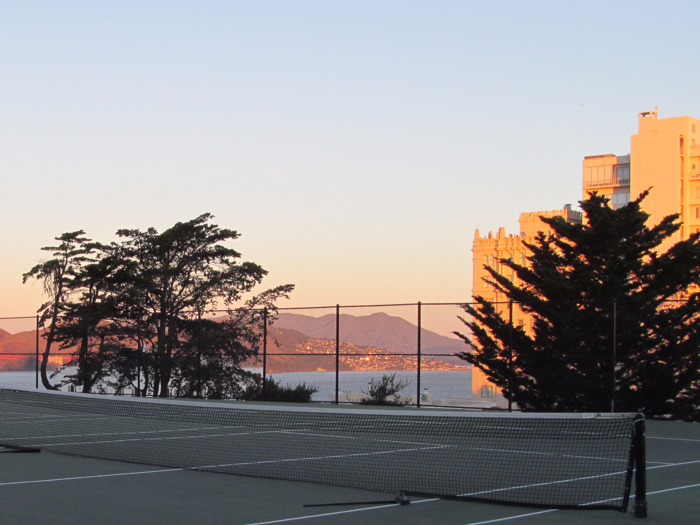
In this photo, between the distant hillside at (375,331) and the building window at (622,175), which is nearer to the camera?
the distant hillside at (375,331)

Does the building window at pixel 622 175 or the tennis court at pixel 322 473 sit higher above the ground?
the building window at pixel 622 175

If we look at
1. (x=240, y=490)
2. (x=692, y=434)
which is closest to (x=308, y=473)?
(x=240, y=490)

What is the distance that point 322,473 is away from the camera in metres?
9.84

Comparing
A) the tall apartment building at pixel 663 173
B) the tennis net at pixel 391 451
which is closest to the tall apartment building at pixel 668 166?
the tall apartment building at pixel 663 173

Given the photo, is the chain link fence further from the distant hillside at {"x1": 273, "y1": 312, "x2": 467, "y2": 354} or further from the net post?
the net post

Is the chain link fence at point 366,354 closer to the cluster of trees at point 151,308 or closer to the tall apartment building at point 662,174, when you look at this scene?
the cluster of trees at point 151,308

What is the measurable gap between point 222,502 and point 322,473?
207cm

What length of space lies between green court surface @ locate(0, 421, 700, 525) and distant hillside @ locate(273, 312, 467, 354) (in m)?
13.3

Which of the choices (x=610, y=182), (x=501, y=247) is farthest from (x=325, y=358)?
(x=610, y=182)

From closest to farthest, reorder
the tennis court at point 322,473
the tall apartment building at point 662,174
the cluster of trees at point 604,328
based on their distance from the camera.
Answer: the tennis court at point 322,473 → the cluster of trees at point 604,328 → the tall apartment building at point 662,174

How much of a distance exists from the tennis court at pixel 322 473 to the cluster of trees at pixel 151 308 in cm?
1368

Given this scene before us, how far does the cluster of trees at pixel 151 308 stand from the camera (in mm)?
29281

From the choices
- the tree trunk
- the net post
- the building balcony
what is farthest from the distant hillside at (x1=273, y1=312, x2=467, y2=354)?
the building balcony

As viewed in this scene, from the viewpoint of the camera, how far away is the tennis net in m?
8.58
